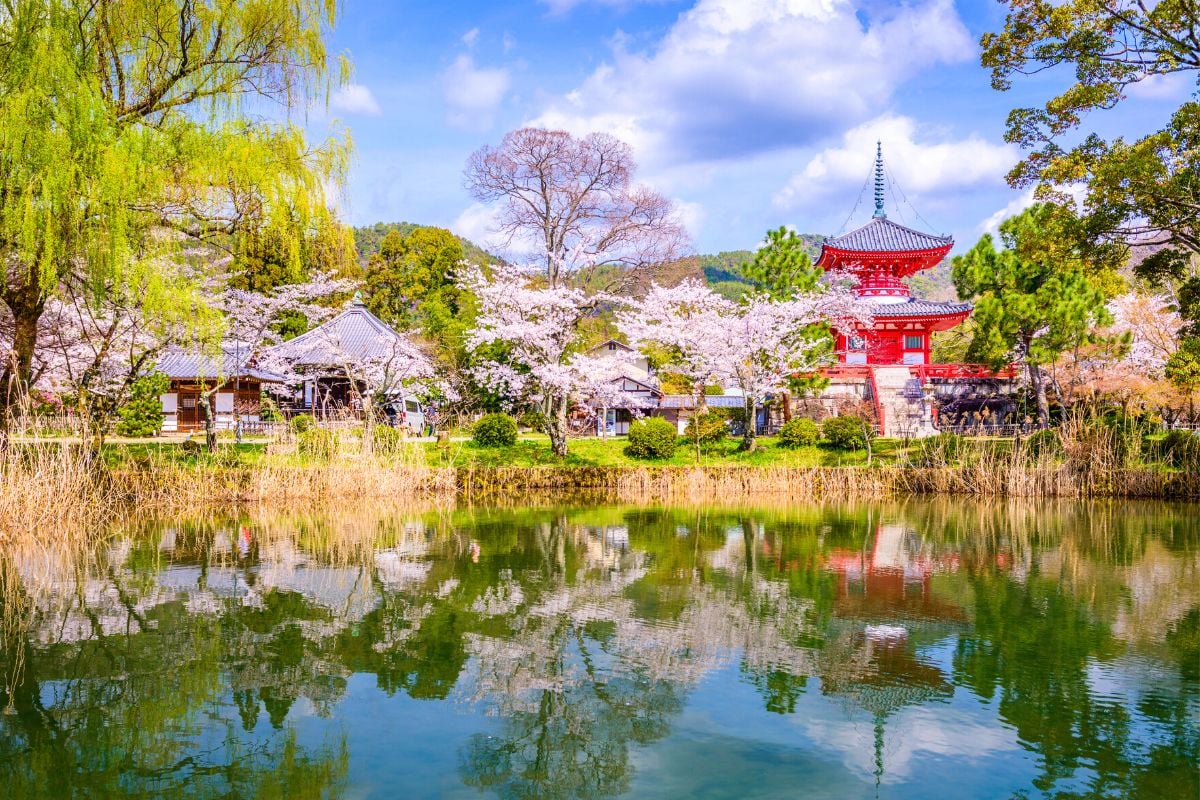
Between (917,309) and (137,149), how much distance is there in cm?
2318

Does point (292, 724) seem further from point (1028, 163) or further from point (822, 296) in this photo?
point (822, 296)

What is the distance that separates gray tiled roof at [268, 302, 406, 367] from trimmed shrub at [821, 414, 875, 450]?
38.4 ft

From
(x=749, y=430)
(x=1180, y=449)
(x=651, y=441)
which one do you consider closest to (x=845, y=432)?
(x=749, y=430)

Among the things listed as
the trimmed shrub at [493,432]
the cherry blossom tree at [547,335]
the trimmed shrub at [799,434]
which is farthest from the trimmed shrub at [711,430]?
the trimmed shrub at [493,432]

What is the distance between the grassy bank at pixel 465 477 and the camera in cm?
1166

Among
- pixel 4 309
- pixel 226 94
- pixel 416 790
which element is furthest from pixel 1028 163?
pixel 4 309

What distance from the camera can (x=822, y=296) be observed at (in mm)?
24031

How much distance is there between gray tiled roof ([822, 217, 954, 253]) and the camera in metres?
28.4

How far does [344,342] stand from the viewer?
30312mm

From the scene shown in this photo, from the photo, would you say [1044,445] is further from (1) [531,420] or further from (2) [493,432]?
(1) [531,420]

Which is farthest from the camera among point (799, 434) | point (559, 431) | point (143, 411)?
point (143, 411)

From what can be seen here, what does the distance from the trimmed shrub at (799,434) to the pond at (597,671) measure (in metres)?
11.0

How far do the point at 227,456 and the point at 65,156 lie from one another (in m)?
7.58

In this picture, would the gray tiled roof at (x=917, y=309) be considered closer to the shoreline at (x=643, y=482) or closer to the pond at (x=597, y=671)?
the shoreline at (x=643, y=482)
